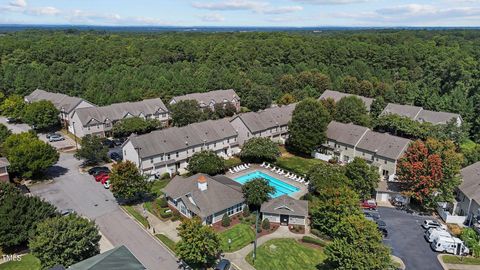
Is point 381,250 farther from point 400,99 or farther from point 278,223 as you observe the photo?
point 400,99

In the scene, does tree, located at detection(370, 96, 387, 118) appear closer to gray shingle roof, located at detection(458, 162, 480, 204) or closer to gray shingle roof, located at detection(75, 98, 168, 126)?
gray shingle roof, located at detection(458, 162, 480, 204)

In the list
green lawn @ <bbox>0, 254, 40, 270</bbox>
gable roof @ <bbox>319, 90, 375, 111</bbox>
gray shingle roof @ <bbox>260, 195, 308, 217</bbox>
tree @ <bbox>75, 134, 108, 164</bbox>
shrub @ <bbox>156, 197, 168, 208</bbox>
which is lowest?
green lawn @ <bbox>0, 254, 40, 270</bbox>

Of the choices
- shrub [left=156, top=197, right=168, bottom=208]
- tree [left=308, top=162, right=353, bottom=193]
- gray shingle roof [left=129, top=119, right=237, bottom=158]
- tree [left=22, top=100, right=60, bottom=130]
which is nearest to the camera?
tree [left=308, top=162, right=353, bottom=193]

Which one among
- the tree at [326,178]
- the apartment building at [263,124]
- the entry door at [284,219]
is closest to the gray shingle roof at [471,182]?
the tree at [326,178]

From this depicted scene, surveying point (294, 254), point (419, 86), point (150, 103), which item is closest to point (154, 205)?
point (294, 254)

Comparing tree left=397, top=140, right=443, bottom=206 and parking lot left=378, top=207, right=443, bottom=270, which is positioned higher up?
tree left=397, top=140, right=443, bottom=206

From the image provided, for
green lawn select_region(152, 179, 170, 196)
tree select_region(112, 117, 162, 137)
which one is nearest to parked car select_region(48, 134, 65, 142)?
tree select_region(112, 117, 162, 137)

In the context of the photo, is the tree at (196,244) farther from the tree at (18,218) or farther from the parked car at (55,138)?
the parked car at (55,138)

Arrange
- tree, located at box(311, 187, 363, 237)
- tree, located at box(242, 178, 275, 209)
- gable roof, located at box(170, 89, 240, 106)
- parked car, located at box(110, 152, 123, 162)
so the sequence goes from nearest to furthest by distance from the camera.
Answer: tree, located at box(311, 187, 363, 237) → tree, located at box(242, 178, 275, 209) → parked car, located at box(110, 152, 123, 162) → gable roof, located at box(170, 89, 240, 106)
